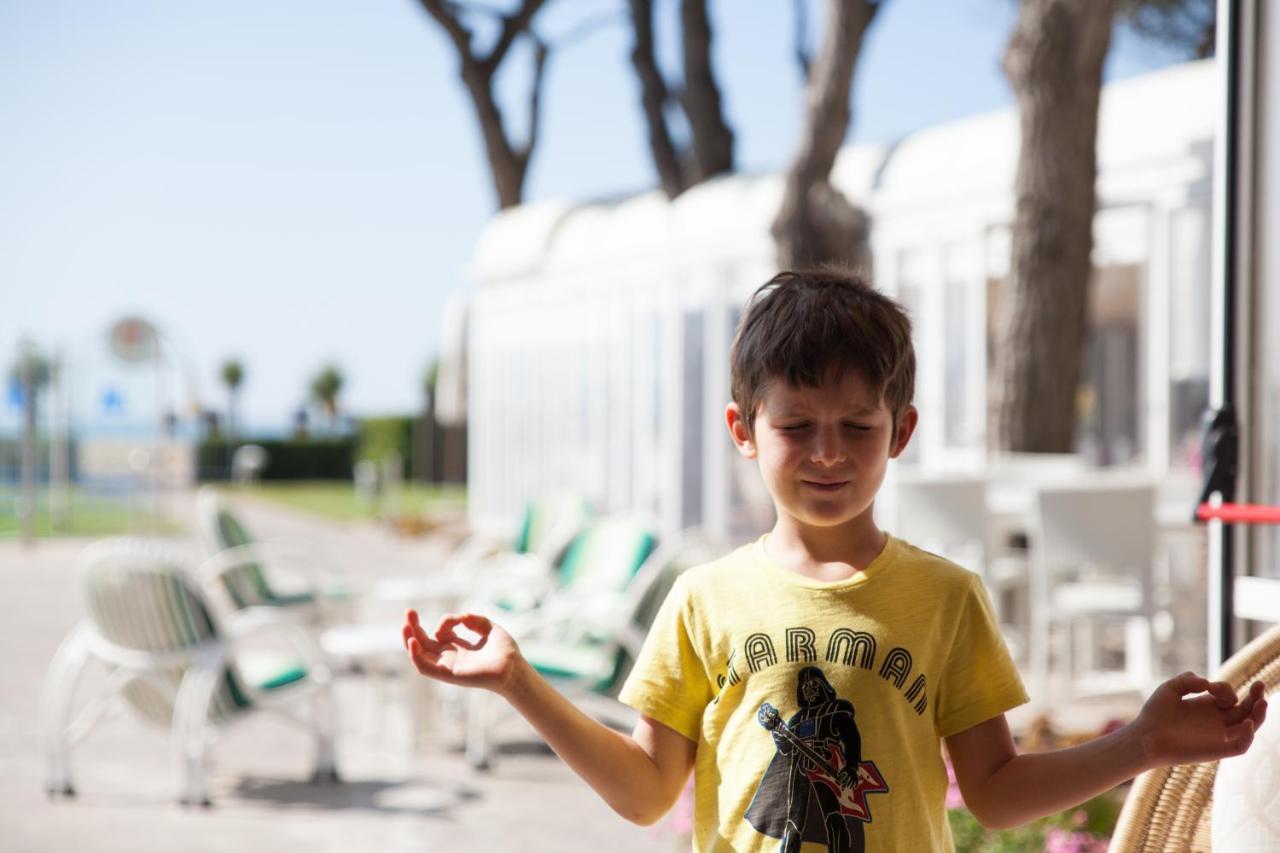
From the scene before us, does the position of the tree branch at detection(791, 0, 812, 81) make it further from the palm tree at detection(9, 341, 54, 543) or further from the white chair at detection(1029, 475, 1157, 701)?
the white chair at detection(1029, 475, 1157, 701)

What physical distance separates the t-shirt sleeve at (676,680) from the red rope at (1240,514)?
105 centimetres

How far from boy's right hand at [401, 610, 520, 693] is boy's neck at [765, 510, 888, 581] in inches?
11.2

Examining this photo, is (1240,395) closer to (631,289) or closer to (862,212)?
(862,212)

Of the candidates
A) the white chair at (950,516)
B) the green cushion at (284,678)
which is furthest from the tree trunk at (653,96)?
the green cushion at (284,678)

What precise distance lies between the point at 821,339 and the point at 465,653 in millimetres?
452

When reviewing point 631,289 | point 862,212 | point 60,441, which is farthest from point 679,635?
point 60,441

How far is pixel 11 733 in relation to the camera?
608cm

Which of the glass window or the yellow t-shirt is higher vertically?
the glass window

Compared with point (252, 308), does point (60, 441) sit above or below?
below

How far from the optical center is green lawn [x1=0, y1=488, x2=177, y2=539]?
1901cm

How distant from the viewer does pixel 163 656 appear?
481cm

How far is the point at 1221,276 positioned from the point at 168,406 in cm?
1578

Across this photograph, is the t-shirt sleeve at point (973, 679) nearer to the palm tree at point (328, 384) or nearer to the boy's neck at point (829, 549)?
the boy's neck at point (829, 549)

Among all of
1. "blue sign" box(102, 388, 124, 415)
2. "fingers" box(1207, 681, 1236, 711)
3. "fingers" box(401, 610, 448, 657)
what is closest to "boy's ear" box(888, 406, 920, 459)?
"fingers" box(1207, 681, 1236, 711)
